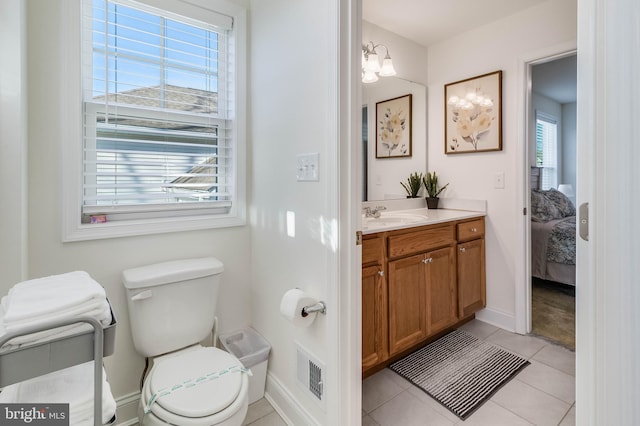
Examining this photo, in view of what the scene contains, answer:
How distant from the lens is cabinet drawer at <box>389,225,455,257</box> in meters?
1.93

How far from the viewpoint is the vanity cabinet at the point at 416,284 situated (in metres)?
1.81

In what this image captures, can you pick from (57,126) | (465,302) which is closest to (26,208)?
(57,126)

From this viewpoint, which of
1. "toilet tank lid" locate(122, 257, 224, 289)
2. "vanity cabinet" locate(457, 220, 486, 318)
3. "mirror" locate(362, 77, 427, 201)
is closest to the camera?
"toilet tank lid" locate(122, 257, 224, 289)

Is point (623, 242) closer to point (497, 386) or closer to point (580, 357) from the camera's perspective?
point (580, 357)

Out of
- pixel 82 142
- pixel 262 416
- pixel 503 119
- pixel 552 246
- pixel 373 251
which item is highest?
pixel 503 119

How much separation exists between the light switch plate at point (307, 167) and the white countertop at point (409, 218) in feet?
1.59

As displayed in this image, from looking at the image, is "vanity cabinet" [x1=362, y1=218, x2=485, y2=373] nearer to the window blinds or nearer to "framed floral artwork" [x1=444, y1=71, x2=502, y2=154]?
"framed floral artwork" [x1=444, y1=71, x2=502, y2=154]

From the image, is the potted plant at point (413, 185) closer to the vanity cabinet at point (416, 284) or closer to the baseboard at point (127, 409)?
the vanity cabinet at point (416, 284)

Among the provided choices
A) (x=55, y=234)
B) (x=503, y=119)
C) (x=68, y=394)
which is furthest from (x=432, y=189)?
(x=68, y=394)

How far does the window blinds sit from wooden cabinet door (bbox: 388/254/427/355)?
1.12 meters

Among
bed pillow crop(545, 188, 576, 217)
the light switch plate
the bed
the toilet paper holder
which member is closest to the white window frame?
the light switch plate

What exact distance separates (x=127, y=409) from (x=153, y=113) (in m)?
1.51

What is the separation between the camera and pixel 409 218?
94.0 inches

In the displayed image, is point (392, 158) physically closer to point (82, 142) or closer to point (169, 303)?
point (169, 303)
